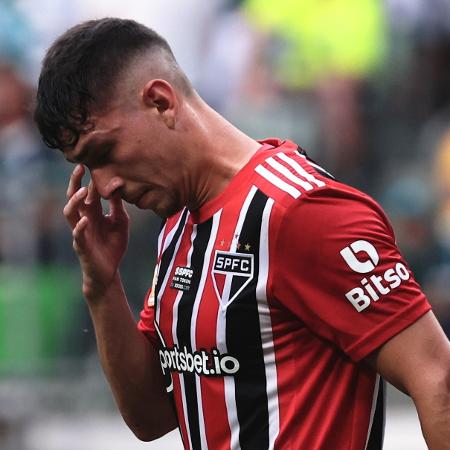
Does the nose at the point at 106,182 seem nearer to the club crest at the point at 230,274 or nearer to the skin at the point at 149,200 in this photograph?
the skin at the point at 149,200

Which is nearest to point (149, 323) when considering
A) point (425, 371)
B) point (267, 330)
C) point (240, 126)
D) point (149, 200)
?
A: point (149, 200)

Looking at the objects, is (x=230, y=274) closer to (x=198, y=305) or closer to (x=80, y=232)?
(x=198, y=305)

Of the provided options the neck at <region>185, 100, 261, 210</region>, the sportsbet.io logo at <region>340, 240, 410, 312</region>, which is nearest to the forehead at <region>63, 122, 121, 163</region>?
the neck at <region>185, 100, 261, 210</region>

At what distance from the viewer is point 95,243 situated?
3375mm

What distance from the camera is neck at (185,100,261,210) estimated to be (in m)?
3.12

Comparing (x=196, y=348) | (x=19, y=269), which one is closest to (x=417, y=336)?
(x=196, y=348)

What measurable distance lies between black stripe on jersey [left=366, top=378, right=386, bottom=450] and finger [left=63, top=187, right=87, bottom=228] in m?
0.92

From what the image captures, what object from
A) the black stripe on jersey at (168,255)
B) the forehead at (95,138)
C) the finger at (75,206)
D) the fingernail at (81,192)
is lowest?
the black stripe on jersey at (168,255)

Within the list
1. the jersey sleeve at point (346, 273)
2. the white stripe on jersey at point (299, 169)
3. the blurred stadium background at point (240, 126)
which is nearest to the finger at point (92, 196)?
the white stripe on jersey at point (299, 169)

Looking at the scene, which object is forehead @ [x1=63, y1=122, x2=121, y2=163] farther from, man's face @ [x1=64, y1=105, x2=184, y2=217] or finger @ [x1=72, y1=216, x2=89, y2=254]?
finger @ [x1=72, y1=216, x2=89, y2=254]

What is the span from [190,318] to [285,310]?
0.28 metres

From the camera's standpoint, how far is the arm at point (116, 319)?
3.34 meters

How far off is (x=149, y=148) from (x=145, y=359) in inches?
27.3

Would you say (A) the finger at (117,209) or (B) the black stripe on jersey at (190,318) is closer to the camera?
(B) the black stripe on jersey at (190,318)
